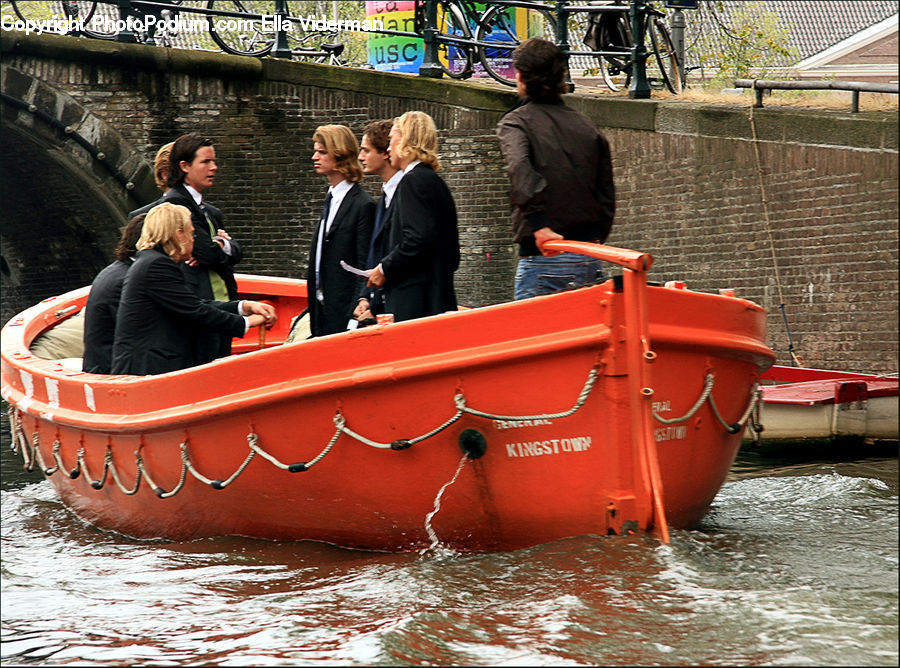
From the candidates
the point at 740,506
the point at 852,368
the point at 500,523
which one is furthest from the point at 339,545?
the point at 852,368

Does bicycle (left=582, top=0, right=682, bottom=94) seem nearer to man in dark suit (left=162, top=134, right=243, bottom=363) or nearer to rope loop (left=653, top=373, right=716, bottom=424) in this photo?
man in dark suit (left=162, top=134, right=243, bottom=363)

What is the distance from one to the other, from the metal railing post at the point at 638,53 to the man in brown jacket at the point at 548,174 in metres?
6.10

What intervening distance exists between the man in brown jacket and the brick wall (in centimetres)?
502

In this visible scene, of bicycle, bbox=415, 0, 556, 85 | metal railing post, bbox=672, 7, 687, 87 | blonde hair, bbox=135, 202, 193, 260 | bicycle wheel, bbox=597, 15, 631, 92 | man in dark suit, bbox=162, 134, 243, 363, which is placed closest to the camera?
blonde hair, bbox=135, 202, 193, 260

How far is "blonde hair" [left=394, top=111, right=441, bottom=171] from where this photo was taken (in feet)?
16.2

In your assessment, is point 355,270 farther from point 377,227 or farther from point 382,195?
point 382,195

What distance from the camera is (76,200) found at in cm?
1437

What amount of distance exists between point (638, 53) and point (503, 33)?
3.31 metres

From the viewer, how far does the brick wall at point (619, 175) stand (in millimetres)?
9430

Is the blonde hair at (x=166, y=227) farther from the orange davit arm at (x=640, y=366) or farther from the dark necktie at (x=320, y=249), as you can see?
the orange davit arm at (x=640, y=366)

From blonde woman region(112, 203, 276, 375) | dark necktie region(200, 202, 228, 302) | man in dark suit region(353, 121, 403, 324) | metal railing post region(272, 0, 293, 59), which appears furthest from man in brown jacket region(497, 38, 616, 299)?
metal railing post region(272, 0, 293, 59)

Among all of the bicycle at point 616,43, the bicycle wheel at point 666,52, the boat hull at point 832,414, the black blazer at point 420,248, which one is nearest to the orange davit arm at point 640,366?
the black blazer at point 420,248

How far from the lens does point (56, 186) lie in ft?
46.8

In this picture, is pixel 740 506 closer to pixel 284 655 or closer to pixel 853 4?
pixel 284 655
